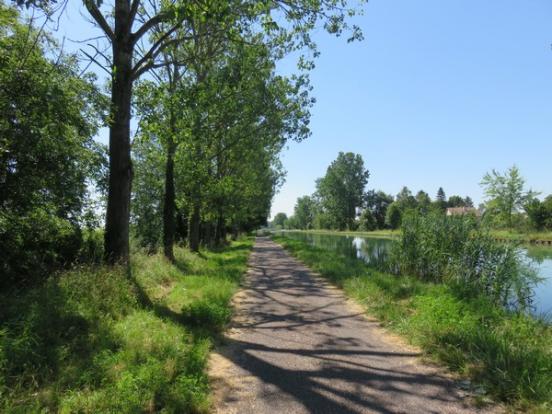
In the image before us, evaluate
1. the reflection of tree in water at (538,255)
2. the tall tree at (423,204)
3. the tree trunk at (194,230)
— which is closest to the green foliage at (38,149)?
the tree trunk at (194,230)

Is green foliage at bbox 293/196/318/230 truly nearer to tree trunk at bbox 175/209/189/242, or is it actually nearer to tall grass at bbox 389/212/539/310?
tree trunk at bbox 175/209/189/242

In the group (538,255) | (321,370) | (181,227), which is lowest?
(321,370)

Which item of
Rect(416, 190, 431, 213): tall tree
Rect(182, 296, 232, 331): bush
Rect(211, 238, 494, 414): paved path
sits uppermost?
Rect(416, 190, 431, 213): tall tree

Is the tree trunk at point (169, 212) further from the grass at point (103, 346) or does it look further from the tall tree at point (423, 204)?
the tall tree at point (423, 204)

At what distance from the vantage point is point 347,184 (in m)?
93.8

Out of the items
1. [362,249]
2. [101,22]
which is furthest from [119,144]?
[362,249]

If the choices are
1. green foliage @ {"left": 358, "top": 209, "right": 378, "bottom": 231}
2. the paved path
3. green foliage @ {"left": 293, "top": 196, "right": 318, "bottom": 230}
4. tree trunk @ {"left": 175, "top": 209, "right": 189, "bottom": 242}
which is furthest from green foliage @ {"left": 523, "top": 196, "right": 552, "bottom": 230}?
green foliage @ {"left": 293, "top": 196, "right": 318, "bottom": 230}

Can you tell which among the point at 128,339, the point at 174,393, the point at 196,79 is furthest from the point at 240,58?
the point at 174,393

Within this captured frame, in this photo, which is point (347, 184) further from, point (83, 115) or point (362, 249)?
point (83, 115)

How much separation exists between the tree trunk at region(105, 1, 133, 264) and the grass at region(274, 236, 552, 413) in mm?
5919

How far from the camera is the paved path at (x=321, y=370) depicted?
156 inches

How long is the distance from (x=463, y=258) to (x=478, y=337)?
6076 millimetres

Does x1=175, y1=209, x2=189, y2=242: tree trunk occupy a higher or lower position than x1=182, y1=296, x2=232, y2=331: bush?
higher

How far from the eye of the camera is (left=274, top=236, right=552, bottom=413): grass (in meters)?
4.10
